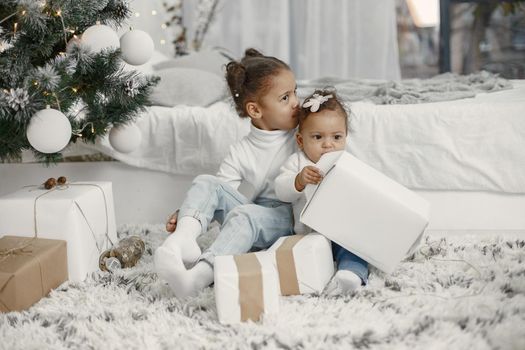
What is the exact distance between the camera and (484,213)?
1.83m

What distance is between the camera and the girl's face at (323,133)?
5.31ft

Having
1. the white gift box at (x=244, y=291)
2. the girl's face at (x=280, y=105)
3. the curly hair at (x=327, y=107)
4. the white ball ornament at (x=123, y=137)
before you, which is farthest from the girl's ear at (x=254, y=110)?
the white gift box at (x=244, y=291)

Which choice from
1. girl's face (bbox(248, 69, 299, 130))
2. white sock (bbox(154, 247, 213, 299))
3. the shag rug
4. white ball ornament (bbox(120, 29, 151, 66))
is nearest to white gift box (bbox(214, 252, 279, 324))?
the shag rug

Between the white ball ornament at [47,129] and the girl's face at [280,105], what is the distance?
54 cm

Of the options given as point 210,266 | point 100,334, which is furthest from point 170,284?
point 100,334

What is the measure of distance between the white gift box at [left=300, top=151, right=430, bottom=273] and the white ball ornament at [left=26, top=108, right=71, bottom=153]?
60 cm

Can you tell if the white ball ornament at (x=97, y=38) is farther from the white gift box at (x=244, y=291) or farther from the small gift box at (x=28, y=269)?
the white gift box at (x=244, y=291)

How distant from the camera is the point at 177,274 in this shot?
4.40ft

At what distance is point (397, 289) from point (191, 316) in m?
0.47

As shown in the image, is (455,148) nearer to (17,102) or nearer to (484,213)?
(484,213)

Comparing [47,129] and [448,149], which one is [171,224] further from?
[448,149]

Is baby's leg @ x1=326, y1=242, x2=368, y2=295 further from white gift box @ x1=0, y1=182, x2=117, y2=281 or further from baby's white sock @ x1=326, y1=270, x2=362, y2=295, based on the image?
white gift box @ x1=0, y1=182, x2=117, y2=281

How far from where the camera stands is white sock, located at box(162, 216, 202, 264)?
141 cm

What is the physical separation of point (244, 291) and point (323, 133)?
0.57 meters
